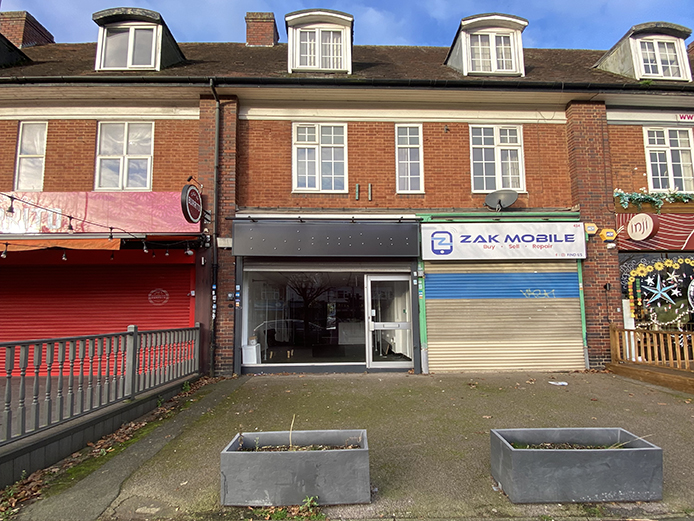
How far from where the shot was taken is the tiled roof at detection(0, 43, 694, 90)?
8.97 metres

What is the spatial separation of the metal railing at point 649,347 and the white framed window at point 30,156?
45.6 ft

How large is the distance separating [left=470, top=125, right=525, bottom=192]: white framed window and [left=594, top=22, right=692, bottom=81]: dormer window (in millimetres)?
3930

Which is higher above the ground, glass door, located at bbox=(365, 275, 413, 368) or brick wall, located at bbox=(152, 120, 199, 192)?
brick wall, located at bbox=(152, 120, 199, 192)

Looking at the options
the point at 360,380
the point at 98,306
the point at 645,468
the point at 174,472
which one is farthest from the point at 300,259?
the point at 645,468

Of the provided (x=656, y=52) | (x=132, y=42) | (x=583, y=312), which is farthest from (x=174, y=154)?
(x=656, y=52)

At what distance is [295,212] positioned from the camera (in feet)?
29.2

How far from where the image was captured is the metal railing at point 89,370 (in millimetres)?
3883

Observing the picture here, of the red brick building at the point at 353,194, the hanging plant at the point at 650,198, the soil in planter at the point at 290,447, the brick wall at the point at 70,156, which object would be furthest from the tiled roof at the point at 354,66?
the soil in planter at the point at 290,447

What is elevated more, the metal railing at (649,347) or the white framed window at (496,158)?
the white framed window at (496,158)

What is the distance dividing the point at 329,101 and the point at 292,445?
8.23 m

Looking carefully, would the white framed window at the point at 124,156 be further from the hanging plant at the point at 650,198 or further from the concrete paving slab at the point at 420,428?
the hanging plant at the point at 650,198

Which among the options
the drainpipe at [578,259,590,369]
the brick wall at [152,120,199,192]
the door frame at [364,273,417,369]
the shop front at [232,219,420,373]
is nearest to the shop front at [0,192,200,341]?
the brick wall at [152,120,199,192]

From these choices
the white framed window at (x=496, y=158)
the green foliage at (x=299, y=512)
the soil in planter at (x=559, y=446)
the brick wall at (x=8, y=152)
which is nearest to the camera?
the green foliage at (x=299, y=512)

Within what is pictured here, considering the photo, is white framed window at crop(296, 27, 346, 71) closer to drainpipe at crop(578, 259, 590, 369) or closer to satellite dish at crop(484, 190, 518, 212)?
satellite dish at crop(484, 190, 518, 212)
